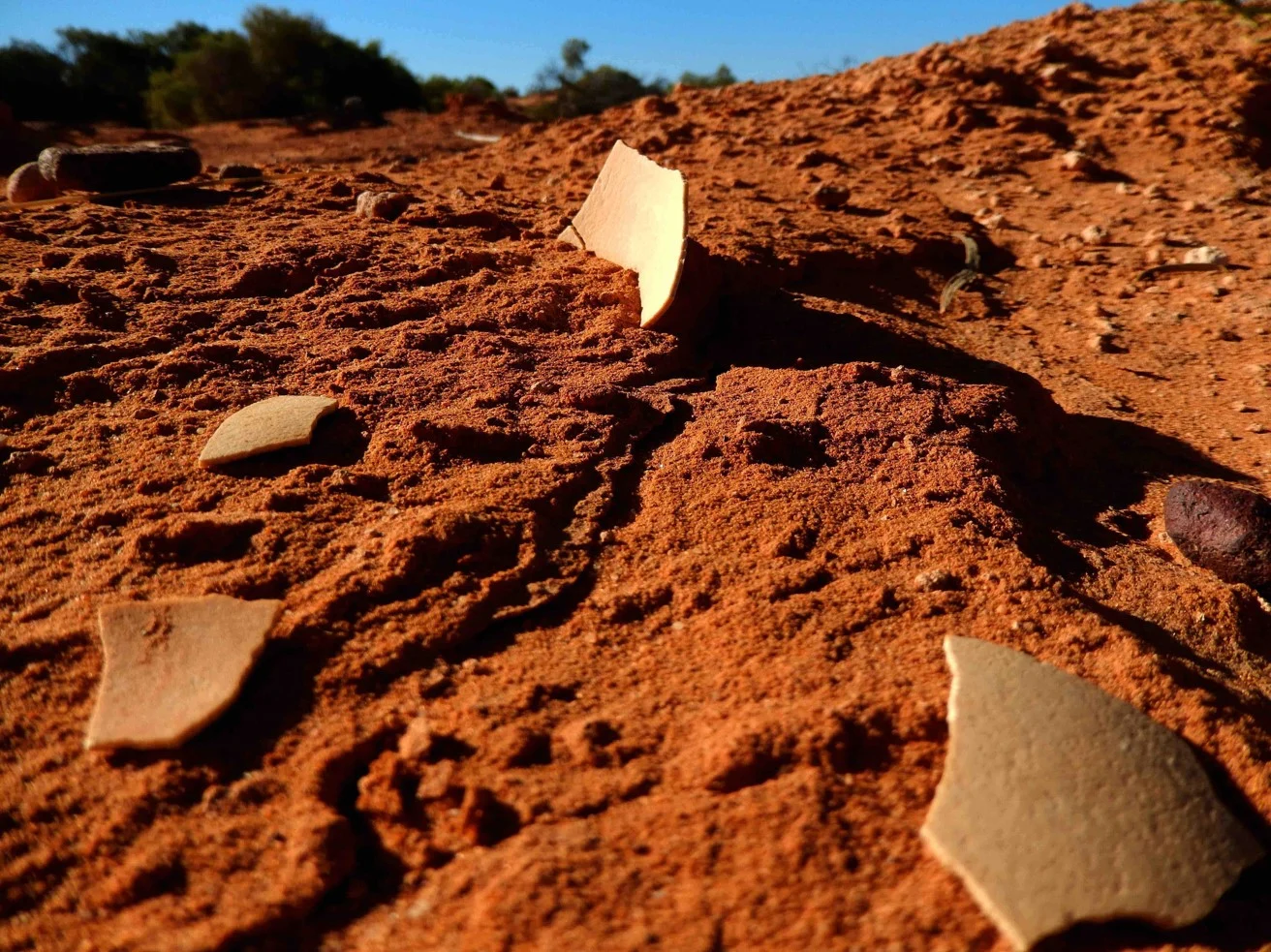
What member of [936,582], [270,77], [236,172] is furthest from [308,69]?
[936,582]

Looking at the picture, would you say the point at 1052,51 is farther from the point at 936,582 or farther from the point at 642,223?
the point at 936,582

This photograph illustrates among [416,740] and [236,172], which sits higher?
[236,172]

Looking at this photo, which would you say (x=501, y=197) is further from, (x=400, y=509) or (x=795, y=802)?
(x=795, y=802)

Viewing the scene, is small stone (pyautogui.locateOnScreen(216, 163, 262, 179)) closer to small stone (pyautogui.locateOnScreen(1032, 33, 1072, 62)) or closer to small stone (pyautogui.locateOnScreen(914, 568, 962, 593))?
small stone (pyautogui.locateOnScreen(914, 568, 962, 593))

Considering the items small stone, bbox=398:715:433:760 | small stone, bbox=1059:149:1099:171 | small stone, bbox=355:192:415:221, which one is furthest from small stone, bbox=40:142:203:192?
small stone, bbox=1059:149:1099:171

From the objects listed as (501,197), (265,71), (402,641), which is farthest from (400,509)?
(265,71)

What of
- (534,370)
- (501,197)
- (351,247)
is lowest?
(534,370)
